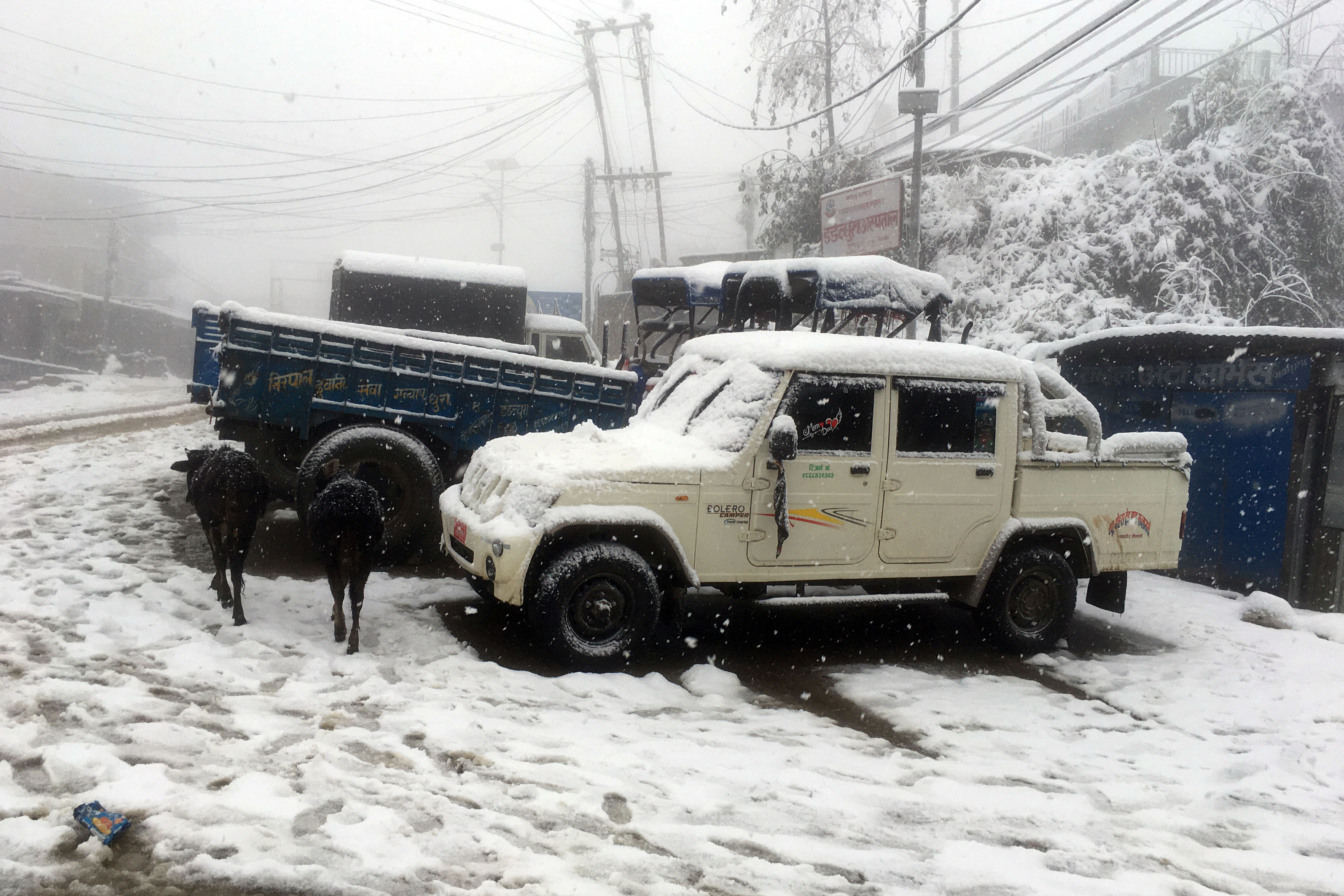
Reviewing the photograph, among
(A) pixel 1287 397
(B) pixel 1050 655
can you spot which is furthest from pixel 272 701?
(A) pixel 1287 397

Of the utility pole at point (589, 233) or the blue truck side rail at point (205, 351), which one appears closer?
the blue truck side rail at point (205, 351)

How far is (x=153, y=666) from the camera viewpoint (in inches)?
178

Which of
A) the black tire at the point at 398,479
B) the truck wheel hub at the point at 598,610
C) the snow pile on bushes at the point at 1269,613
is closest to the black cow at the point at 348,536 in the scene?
the truck wheel hub at the point at 598,610

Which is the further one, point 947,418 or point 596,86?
point 596,86

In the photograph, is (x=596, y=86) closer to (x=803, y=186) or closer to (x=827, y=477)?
(x=803, y=186)

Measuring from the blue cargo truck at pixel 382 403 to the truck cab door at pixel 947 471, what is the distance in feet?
10.2

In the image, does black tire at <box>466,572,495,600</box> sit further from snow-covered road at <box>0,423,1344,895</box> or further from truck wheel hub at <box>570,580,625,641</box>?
truck wheel hub at <box>570,580,625,641</box>

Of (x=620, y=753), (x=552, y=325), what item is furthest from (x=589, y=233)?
(x=620, y=753)

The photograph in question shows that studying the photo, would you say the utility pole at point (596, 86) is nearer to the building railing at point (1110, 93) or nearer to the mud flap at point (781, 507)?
the building railing at point (1110, 93)

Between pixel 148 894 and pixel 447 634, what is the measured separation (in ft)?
9.73

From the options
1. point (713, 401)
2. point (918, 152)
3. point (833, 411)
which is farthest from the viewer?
point (918, 152)

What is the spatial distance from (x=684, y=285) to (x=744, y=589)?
7238 millimetres

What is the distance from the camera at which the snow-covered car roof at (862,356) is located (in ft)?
18.5

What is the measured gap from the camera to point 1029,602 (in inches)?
251
